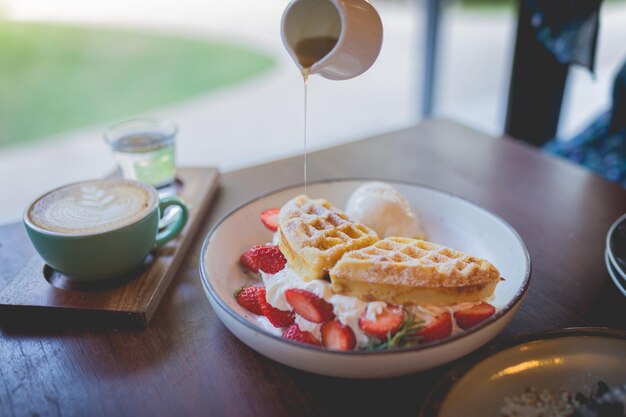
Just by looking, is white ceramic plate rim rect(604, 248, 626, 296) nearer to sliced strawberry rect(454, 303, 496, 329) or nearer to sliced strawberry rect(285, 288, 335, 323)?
sliced strawberry rect(454, 303, 496, 329)

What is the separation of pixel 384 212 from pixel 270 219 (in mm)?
238

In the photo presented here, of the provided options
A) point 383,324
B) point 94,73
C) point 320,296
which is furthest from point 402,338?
point 94,73

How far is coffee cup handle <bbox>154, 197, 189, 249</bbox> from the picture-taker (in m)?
1.06

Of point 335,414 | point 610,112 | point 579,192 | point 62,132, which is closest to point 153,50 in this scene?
point 62,132

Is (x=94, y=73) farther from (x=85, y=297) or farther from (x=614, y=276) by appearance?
(x=614, y=276)

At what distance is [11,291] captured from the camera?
0.96 metres

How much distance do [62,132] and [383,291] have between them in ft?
12.9

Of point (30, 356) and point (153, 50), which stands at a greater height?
point (30, 356)

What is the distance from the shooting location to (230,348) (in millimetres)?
863

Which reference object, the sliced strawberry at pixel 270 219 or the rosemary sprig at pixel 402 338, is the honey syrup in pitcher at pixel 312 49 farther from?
the rosemary sprig at pixel 402 338

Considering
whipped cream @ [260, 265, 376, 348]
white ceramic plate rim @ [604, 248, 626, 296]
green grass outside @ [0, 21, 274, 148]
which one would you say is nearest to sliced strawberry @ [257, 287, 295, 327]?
whipped cream @ [260, 265, 376, 348]

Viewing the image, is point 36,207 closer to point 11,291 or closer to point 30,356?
point 11,291

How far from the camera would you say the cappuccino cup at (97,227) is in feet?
3.01

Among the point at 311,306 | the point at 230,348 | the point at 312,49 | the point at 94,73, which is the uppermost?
the point at 312,49
